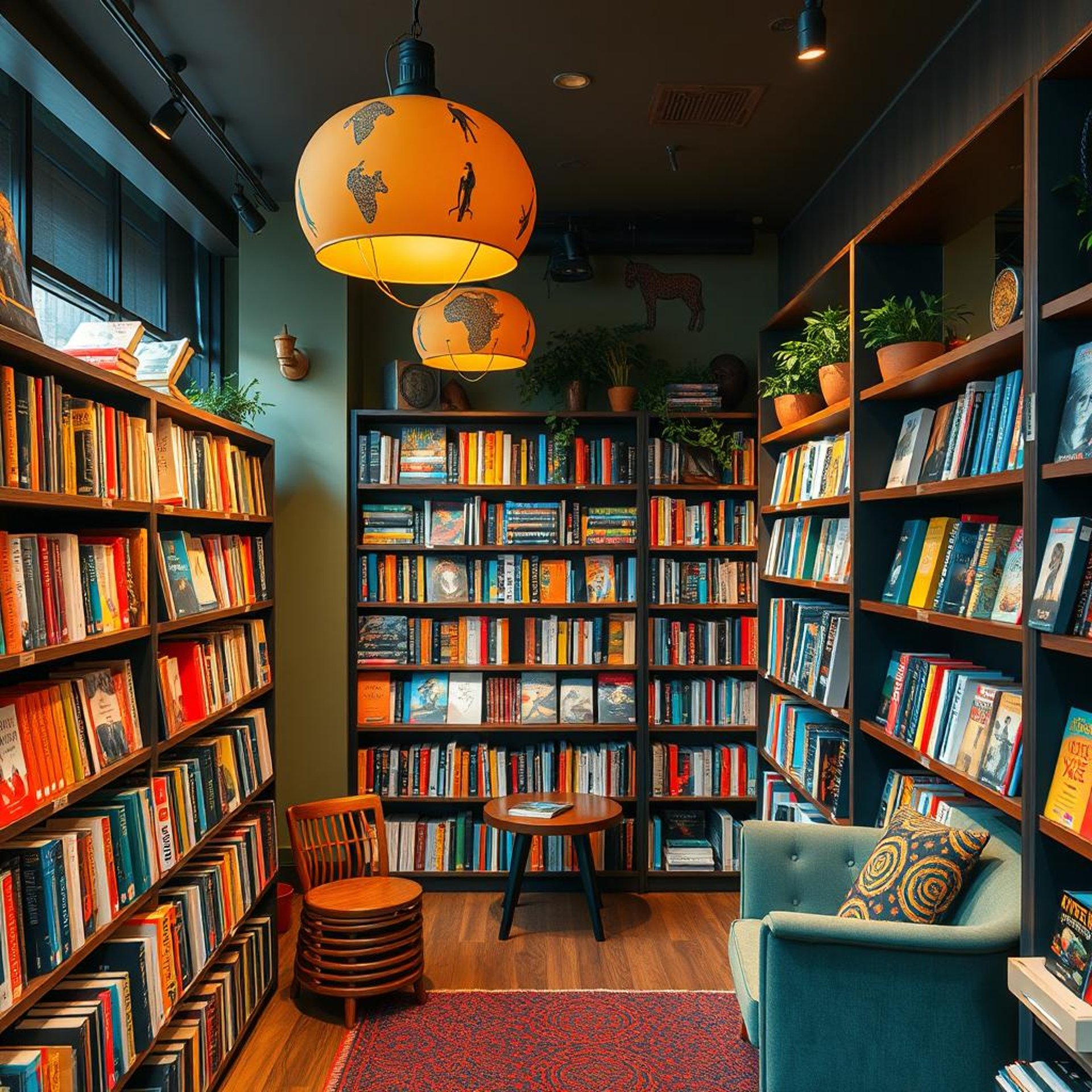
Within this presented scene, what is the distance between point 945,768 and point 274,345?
11.6 ft

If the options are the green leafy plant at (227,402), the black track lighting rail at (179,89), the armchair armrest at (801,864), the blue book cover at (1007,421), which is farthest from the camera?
the green leafy plant at (227,402)

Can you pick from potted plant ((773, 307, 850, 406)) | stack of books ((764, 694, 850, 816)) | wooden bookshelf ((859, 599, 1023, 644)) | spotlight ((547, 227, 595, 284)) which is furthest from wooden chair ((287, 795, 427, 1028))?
spotlight ((547, 227, 595, 284))

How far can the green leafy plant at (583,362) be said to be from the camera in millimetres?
4766

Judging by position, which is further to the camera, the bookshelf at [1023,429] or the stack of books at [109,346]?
the stack of books at [109,346]

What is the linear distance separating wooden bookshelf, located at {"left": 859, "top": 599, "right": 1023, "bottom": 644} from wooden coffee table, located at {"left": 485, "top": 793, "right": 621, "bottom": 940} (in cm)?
151

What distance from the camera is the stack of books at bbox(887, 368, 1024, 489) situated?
7.43 ft

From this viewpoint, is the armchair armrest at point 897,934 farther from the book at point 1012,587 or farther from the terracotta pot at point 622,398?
the terracotta pot at point 622,398

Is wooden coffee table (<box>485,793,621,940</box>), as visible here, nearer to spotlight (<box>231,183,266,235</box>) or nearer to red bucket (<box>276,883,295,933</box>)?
red bucket (<box>276,883,295,933</box>)

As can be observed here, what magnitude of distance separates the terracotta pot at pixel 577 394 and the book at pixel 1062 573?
9.90ft

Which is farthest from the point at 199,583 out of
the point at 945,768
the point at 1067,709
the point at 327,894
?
the point at 1067,709

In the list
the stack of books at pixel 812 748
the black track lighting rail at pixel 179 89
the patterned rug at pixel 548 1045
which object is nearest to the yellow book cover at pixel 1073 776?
the stack of books at pixel 812 748

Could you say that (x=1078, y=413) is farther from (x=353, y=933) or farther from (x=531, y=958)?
(x=531, y=958)

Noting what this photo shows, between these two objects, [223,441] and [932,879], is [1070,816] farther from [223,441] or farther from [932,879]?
[223,441]

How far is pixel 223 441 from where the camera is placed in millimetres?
3312
